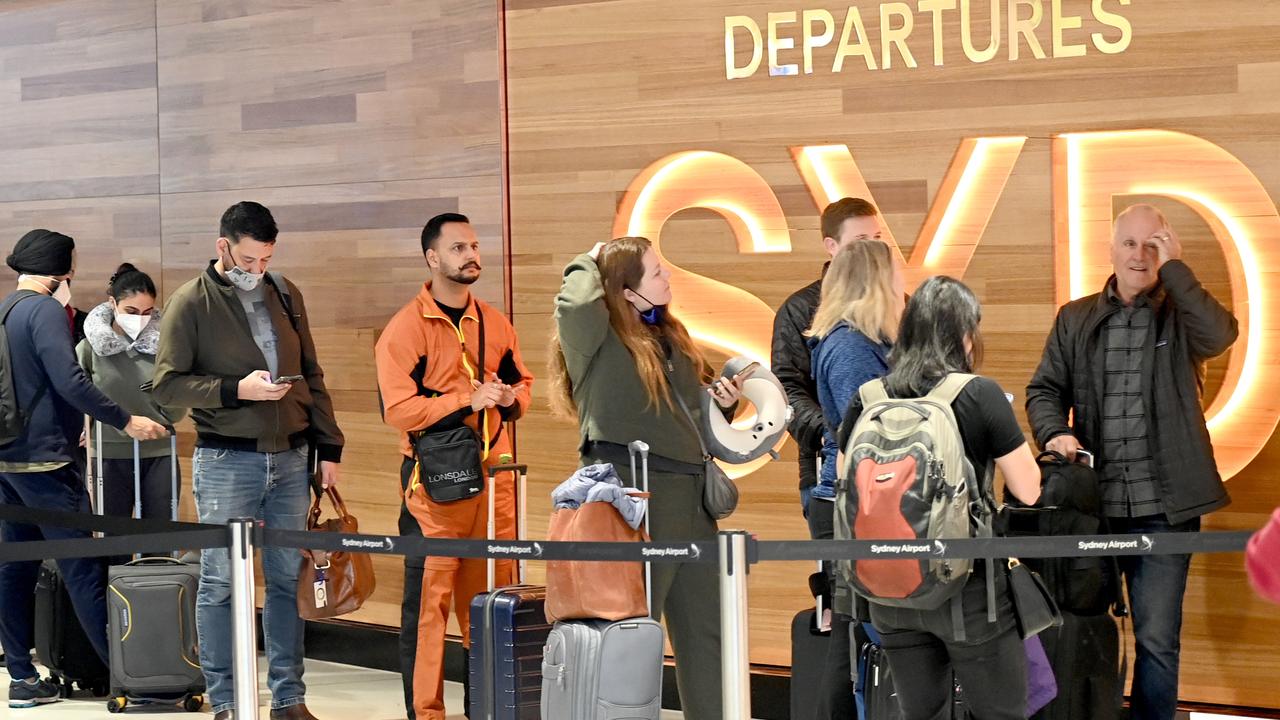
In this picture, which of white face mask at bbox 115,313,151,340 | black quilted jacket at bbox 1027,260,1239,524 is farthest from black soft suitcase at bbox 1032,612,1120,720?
white face mask at bbox 115,313,151,340

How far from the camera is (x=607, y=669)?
421 centimetres

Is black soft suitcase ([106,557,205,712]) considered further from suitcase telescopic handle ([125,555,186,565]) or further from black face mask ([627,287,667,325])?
black face mask ([627,287,667,325])

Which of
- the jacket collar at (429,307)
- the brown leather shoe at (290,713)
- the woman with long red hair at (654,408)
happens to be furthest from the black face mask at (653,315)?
the brown leather shoe at (290,713)

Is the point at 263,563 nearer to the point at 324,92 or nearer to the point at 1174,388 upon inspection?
the point at 324,92

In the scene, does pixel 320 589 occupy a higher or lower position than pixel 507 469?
lower

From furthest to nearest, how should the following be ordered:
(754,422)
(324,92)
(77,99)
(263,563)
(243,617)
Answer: (77,99)
(324,92)
(263,563)
(754,422)
(243,617)

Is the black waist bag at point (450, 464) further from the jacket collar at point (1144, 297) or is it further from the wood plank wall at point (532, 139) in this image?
the jacket collar at point (1144, 297)

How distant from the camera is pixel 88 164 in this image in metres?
7.57

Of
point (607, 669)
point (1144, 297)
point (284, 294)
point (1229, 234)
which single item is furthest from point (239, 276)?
point (1229, 234)

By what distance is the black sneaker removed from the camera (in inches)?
245

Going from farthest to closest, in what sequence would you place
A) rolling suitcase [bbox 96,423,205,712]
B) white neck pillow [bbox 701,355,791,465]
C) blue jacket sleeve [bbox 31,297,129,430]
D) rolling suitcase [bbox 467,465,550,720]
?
blue jacket sleeve [bbox 31,297,129,430]
rolling suitcase [bbox 96,423,205,712]
rolling suitcase [bbox 467,465,550,720]
white neck pillow [bbox 701,355,791,465]

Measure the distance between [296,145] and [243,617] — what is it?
3238mm

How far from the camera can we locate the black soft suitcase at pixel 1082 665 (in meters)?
4.74

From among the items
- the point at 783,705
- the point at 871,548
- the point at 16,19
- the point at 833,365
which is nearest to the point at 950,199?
the point at 833,365
